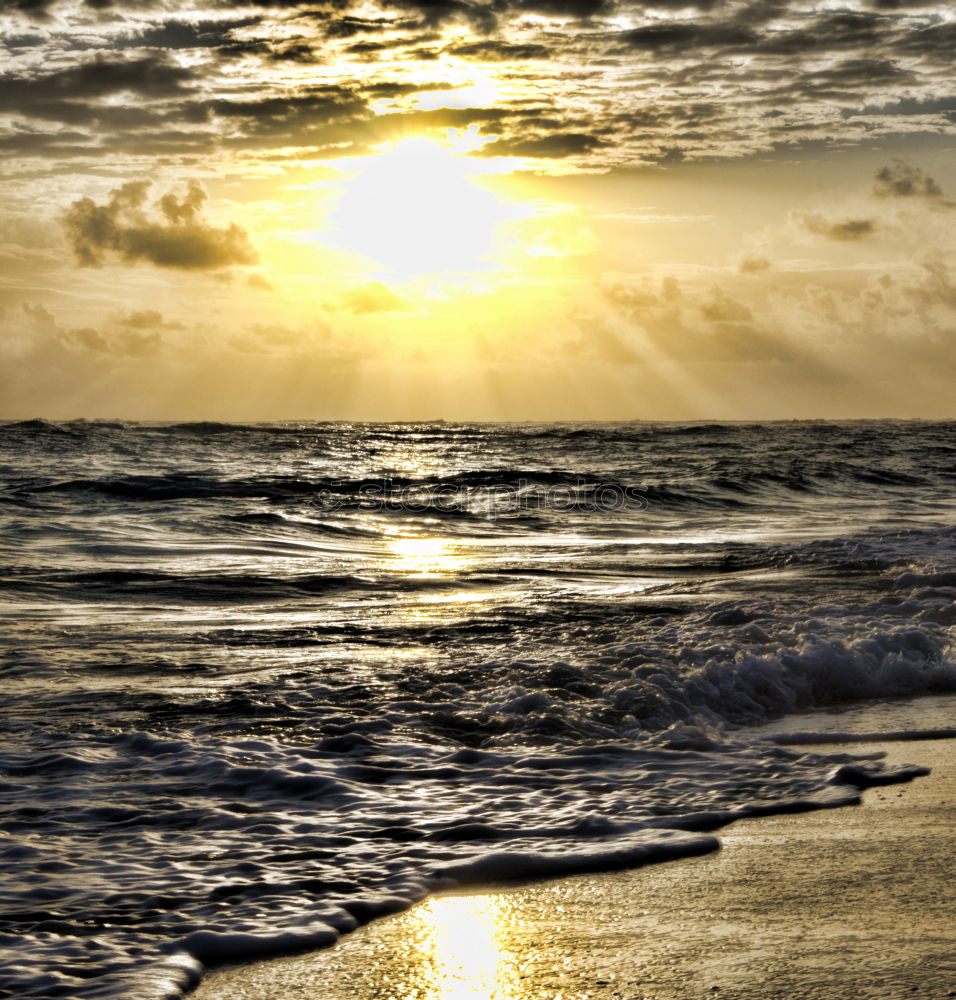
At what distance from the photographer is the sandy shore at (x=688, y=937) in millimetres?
2869

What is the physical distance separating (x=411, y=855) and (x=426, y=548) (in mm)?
11280

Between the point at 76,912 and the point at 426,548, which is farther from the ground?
the point at 76,912

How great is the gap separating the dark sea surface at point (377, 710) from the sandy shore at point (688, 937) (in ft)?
0.69

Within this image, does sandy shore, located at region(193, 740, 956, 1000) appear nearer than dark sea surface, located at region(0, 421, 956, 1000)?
Yes

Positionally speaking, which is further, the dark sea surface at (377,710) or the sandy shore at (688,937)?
the dark sea surface at (377,710)

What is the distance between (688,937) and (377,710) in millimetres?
3086

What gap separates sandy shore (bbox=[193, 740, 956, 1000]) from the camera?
2.87 metres

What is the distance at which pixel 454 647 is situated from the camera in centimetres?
772

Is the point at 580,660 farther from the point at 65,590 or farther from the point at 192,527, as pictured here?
the point at 192,527

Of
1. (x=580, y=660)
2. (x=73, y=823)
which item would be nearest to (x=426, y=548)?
(x=580, y=660)

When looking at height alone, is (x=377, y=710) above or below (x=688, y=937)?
below

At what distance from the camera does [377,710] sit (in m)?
6.03

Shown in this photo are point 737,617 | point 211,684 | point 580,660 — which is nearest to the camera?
point 211,684

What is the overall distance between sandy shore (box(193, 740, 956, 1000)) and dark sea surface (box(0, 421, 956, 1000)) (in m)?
0.21
